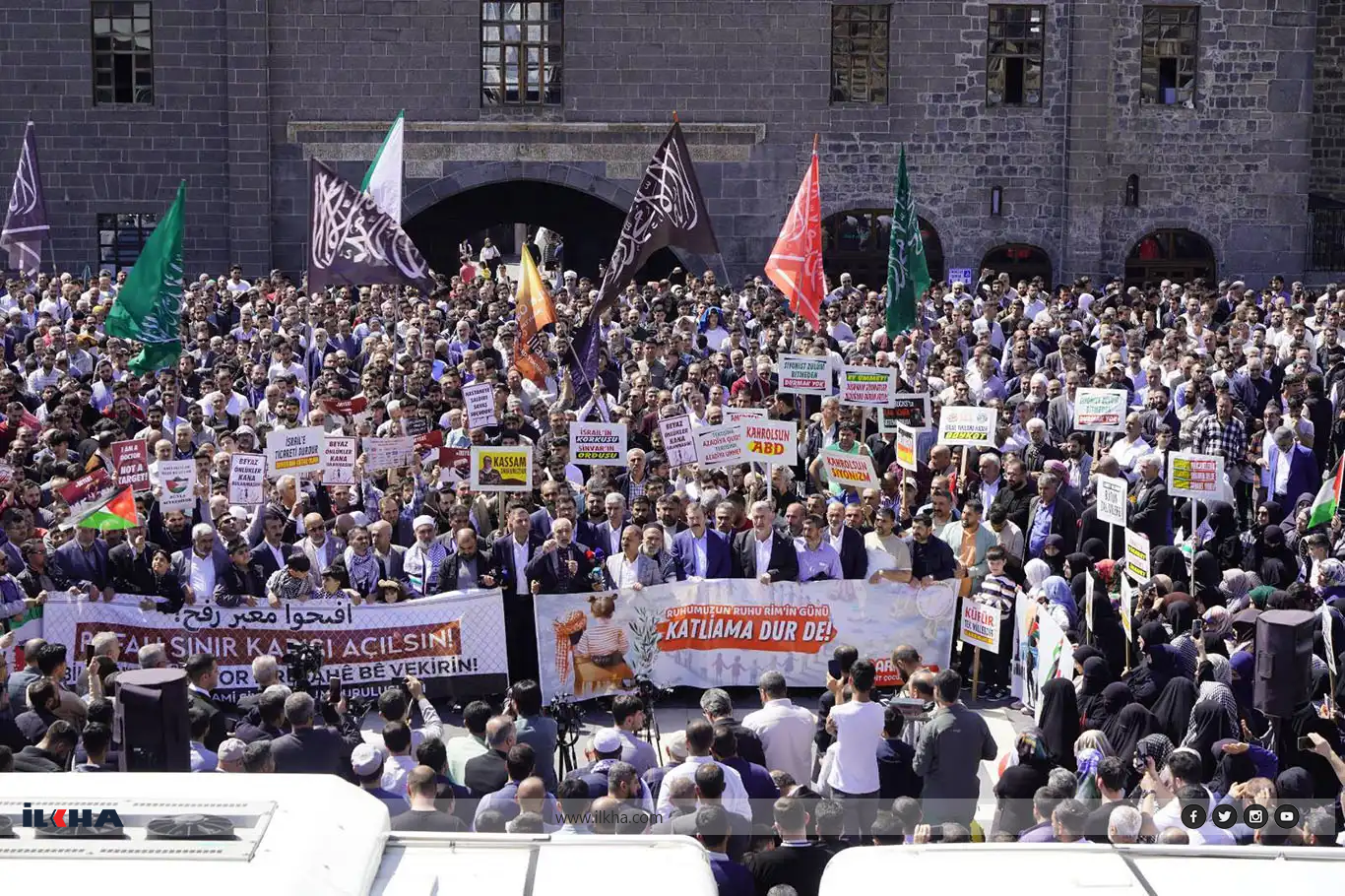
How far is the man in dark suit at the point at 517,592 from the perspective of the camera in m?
12.2

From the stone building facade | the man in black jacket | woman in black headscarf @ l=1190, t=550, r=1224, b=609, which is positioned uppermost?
the stone building facade

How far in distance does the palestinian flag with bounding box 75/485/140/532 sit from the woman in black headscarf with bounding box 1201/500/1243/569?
8.02 meters

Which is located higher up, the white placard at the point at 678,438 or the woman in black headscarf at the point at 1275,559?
the white placard at the point at 678,438

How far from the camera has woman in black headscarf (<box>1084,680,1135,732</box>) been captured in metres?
9.72

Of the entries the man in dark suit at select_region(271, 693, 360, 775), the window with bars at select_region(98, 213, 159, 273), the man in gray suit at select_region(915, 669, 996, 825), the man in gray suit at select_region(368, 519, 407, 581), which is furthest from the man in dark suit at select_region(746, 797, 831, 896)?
the window with bars at select_region(98, 213, 159, 273)

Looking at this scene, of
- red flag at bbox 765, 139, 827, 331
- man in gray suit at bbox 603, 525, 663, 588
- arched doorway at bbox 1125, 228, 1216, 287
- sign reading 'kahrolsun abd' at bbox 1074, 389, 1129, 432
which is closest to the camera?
man in gray suit at bbox 603, 525, 663, 588

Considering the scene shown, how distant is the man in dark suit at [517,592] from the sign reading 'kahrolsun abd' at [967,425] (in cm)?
440

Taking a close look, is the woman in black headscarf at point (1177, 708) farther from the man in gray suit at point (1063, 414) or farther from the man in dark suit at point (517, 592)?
the man in gray suit at point (1063, 414)

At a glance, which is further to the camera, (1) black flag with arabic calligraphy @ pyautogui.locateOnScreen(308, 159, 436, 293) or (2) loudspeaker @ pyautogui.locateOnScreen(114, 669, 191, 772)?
(1) black flag with arabic calligraphy @ pyautogui.locateOnScreen(308, 159, 436, 293)

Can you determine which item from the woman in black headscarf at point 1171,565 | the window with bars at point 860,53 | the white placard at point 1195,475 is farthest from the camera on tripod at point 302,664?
the window with bars at point 860,53

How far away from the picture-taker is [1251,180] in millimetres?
31516

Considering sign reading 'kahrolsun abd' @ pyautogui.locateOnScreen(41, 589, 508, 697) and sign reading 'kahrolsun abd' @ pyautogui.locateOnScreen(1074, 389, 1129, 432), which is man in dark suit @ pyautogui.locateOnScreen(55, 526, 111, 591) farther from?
sign reading 'kahrolsun abd' @ pyautogui.locateOnScreen(1074, 389, 1129, 432)

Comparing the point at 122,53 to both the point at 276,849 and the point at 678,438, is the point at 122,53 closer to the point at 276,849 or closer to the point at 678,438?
the point at 678,438

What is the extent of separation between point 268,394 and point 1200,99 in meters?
20.6
